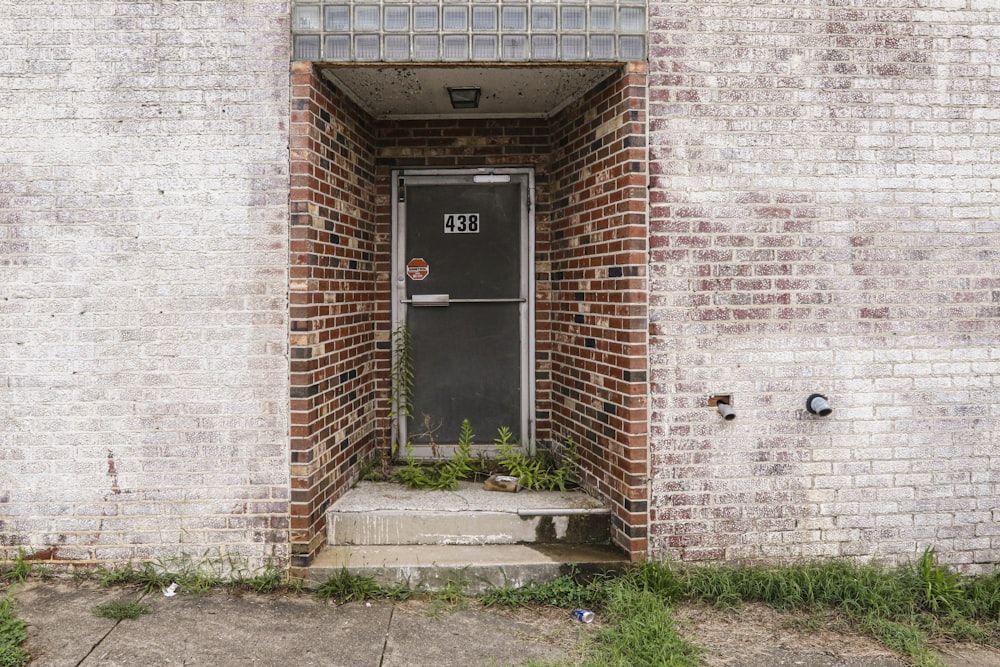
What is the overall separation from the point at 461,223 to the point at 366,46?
156 cm

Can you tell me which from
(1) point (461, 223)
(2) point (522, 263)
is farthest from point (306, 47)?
(2) point (522, 263)

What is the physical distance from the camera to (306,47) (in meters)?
3.97

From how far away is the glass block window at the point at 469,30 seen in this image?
3.96 meters

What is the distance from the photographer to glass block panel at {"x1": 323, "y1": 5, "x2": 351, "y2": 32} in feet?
13.0

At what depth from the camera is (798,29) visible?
4.12 metres

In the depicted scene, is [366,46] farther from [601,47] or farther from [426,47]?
[601,47]

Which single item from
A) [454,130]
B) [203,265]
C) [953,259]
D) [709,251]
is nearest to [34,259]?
[203,265]

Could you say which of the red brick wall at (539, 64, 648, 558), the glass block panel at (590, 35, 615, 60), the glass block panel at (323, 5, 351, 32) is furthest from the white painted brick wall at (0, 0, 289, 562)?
the red brick wall at (539, 64, 648, 558)

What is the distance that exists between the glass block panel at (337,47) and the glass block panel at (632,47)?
1.63m

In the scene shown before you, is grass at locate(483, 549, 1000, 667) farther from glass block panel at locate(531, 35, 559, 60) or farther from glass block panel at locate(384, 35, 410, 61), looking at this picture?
glass block panel at locate(384, 35, 410, 61)

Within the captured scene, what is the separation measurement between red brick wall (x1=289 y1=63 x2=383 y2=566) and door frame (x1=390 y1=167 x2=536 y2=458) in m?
0.23

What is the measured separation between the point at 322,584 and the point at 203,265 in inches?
80.0

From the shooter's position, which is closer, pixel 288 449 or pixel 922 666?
pixel 922 666

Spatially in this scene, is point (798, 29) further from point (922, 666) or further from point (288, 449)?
point (288, 449)
